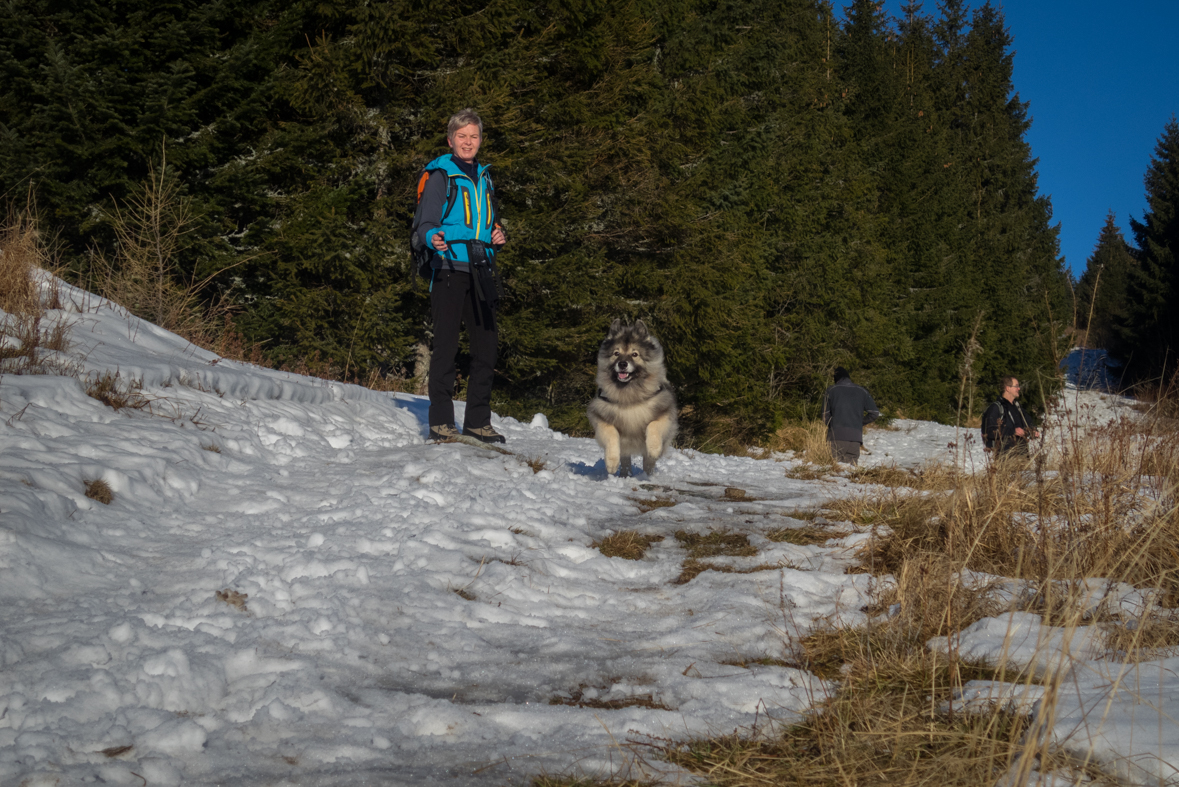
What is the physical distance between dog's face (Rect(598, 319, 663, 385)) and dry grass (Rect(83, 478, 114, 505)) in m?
4.23

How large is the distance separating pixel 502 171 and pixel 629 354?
6.25m

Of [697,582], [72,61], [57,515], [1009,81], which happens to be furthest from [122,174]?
[1009,81]

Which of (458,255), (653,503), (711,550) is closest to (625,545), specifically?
(711,550)

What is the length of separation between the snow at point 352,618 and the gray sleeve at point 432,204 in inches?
69.8

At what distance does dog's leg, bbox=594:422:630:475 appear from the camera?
6.66 meters

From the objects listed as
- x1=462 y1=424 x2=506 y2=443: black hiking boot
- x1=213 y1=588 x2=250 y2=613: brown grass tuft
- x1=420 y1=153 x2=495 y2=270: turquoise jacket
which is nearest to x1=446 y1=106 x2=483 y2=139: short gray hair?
x1=420 y1=153 x2=495 y2=270: turquoise jacket

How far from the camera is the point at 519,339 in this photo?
40.7ft

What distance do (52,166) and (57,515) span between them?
797 cm

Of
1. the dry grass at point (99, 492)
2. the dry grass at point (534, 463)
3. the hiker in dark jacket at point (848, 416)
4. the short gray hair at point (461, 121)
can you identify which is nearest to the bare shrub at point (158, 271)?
the short gray hair at point (461, 121)

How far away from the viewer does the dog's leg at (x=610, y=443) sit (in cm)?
666

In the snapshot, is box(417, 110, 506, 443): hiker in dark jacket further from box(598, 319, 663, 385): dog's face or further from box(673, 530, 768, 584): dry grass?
box(673, 530, 768, 584): dry grass

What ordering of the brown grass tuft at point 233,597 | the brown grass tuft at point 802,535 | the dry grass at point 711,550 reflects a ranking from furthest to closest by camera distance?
the brown grass tuft at point 802,535 → the dry grass at point 711,550 → the brown grass tuft at point 233,597

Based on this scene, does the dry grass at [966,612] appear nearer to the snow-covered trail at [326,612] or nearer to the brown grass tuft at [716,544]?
the snow-covered trail at [326,612]

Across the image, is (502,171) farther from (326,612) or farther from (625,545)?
(326,612)
